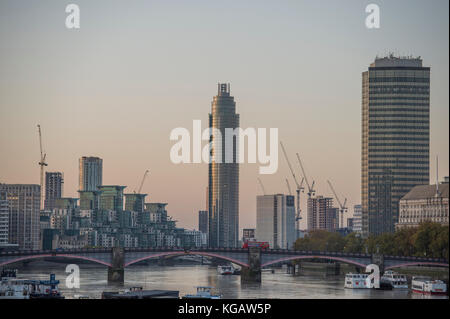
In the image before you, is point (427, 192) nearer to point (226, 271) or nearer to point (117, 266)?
point (226, 271)

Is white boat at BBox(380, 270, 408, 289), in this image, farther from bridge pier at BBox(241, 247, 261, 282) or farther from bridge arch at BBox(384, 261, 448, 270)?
bridge pier at BBox(241, 247, 261, 282)

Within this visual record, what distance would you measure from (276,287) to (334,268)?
39532mm

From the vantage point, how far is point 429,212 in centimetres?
17875

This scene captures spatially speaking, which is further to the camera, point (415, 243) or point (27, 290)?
point (415, 243)

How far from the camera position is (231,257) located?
147 meters

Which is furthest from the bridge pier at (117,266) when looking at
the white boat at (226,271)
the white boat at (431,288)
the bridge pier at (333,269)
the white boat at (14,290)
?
the white boat at (431,288)

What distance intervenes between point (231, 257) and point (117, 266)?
725 inches

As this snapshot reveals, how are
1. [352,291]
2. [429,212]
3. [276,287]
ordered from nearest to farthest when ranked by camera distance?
[352,291] < [276,287] < [429,212]

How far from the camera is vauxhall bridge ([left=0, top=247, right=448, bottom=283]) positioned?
13000 cm

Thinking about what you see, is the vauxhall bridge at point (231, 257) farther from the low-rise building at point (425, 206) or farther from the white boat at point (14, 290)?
the white boat at point (14, 290)

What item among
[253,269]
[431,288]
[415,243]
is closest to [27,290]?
[431,288]

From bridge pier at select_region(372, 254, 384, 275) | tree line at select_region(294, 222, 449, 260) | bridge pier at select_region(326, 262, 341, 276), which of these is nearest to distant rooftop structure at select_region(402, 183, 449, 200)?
tree line at select_region(294, 222, 449, 260)
